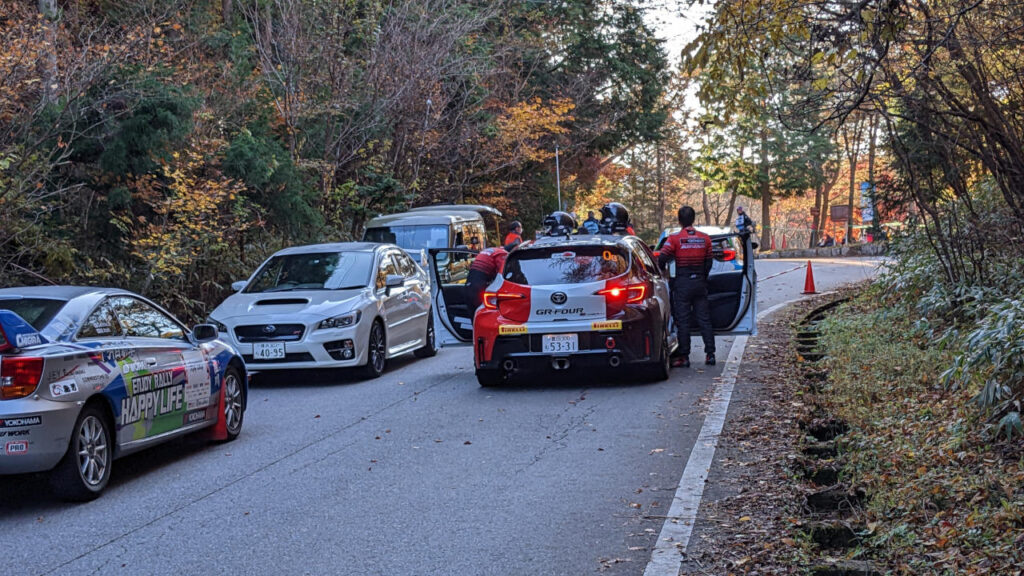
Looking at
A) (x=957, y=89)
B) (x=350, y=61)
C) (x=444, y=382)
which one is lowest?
(x=444, y=382)

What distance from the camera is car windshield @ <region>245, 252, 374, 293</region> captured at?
46.8ft

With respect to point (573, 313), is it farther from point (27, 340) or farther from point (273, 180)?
point (273, 180)

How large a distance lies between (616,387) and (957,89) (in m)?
6.36

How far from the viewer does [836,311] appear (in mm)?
18359

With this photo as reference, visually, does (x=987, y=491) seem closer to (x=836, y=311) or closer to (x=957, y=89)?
(x=957, y=89)

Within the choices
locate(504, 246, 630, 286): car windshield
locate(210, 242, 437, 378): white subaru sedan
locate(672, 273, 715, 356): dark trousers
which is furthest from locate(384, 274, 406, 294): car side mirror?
locate(672, 273, 715, 356): dark trousers

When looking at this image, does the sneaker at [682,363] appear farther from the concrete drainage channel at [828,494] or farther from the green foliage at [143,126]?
the green foliage at [143,126]

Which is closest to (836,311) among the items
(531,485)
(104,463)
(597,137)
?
(531,485)

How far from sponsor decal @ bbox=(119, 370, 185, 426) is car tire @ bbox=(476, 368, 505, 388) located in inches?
162

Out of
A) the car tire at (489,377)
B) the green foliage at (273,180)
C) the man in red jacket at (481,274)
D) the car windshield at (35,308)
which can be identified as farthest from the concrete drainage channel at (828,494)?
the green foliage at (273,180)

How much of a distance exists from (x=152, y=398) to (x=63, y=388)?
1.17 metres

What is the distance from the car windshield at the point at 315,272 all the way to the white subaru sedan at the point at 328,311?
0.01 meters

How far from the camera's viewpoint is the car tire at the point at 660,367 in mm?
12062

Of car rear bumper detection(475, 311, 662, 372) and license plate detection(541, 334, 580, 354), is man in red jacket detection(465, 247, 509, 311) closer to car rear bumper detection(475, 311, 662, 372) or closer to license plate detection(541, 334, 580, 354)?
car rear bumper detection(475, 311, 662, 372)
